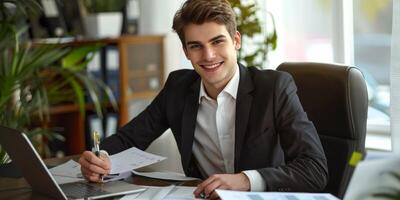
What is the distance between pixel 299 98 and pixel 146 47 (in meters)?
2.58

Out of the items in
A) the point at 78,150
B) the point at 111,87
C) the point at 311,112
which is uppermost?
the point at 311,112

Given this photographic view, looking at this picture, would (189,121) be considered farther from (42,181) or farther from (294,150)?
(42,181)

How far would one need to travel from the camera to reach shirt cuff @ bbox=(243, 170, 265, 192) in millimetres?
1783

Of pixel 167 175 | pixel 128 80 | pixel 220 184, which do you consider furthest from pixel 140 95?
pixel 220 184

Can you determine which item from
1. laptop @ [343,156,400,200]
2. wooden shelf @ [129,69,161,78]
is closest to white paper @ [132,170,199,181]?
laptop @ [343,156,400,200]

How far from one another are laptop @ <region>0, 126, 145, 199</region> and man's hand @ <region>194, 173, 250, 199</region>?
217 millimetres

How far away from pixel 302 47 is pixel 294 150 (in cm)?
211

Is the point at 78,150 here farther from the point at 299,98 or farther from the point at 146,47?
the point at 299,98

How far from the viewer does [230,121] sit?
84.2 inches

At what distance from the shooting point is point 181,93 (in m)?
2.27

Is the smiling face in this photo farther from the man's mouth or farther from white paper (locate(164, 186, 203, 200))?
white paper (locate(164, 186, 203, 200))

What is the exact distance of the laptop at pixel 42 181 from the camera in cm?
169

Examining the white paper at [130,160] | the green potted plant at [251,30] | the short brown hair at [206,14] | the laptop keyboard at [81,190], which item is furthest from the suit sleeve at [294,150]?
the green potted plant at [251,30]

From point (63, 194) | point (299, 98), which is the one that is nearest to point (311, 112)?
point (299, 98)
